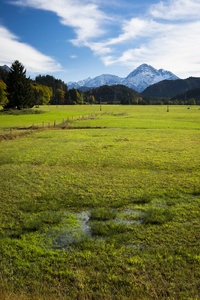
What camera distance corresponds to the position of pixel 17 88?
80312mm

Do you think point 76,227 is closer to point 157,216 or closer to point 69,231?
point 69,231

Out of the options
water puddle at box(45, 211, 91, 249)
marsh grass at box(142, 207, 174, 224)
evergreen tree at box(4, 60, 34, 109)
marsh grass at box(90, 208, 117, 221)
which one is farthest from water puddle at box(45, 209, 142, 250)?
evergreen tree at box(4, 60, 34, 109)

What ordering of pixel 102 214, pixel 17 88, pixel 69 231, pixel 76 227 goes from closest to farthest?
pixel 69 231, pixel 76 227, pixel 102 214, pixel 17 88

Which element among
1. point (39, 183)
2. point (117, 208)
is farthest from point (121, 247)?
point (39, 183)

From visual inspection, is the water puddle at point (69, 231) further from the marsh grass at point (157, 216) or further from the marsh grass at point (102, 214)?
the marsh grass at point (157, 216)

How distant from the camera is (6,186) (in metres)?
11.7

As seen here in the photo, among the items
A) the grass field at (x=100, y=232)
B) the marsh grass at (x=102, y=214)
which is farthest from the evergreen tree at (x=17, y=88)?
the marsh grass at (x=102, y=214)

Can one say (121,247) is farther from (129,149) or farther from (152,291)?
(129,149)

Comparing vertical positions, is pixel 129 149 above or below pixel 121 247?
above

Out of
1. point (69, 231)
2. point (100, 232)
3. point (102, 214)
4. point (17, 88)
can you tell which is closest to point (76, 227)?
point (69, 231)

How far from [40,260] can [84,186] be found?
19.1 ft

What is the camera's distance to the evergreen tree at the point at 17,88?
263 feet

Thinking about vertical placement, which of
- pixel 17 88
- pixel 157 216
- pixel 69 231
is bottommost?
pixel 69 231

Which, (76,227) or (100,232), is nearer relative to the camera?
(100,232)
